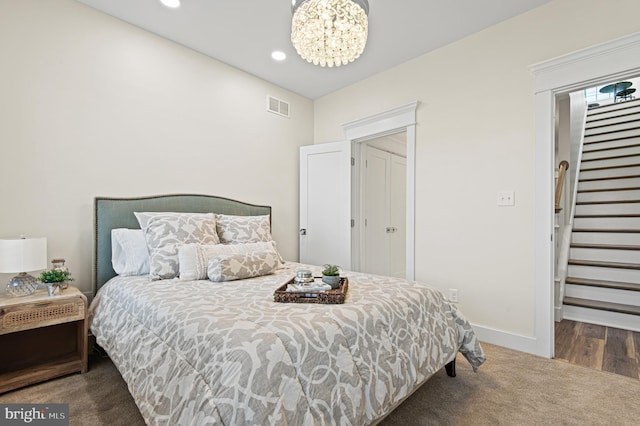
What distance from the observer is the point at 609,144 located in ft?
15.9

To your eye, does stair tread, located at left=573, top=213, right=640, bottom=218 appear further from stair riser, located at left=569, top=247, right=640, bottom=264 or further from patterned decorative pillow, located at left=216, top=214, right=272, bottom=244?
patterned decorative pillow, located at left=216, top=214, right=272, bottom=244

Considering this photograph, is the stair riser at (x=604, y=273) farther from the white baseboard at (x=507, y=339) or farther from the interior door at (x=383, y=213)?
the interior door at (x=383, y=213)

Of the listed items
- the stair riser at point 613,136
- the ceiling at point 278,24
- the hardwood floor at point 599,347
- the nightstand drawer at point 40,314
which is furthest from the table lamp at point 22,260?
the stair riser at point 613,136

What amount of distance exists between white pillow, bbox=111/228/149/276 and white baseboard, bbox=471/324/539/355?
2878 millimetres

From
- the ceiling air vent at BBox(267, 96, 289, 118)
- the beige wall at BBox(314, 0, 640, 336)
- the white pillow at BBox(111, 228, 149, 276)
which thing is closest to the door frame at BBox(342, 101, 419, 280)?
the beige wall at BBox(314, 0, 640, 336)

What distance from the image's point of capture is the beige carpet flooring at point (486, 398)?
66.1 inches

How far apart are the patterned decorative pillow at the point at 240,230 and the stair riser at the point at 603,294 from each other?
11.0 feet

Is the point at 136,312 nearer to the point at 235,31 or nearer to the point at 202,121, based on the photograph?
the point at 202,121

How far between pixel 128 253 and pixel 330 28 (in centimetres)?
216

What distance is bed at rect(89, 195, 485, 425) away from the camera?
1.09 metres

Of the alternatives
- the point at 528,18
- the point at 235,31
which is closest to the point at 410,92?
the point at 528,18

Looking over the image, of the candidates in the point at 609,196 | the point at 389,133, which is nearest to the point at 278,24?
the point at 389,133

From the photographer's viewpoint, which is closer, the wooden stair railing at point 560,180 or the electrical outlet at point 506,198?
the electrical outlet at point 506,198

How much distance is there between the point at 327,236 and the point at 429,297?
2.10 m
